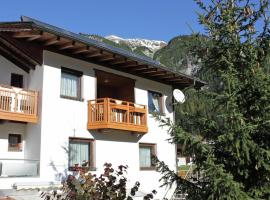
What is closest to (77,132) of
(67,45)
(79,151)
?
(79,151)

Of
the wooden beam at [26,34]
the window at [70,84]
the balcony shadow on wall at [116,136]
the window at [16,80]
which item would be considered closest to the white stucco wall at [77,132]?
the balcony shadow on wall at [116,136]

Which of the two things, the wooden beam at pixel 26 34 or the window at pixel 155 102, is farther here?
the window at pixel 155 102

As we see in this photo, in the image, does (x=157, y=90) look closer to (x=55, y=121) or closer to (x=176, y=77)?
(x=176, y=77)

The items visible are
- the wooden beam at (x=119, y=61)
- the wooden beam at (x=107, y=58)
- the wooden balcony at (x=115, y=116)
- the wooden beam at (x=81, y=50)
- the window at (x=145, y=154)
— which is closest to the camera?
the wooden beam at (x=81, y=50)

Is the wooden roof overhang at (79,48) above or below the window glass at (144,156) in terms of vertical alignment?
above

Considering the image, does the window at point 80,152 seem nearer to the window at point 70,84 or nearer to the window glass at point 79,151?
the window glass at point 79,151

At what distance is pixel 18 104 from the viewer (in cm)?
1457

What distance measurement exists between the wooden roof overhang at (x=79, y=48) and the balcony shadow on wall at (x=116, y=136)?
315 cm

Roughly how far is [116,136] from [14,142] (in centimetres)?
477

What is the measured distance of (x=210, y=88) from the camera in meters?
6.98

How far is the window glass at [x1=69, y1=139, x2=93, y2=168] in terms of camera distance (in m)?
15.9

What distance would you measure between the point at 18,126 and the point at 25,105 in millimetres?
1183

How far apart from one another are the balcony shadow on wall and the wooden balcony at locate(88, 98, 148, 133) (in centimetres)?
64

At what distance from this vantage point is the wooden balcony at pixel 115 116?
1645 centimetres
